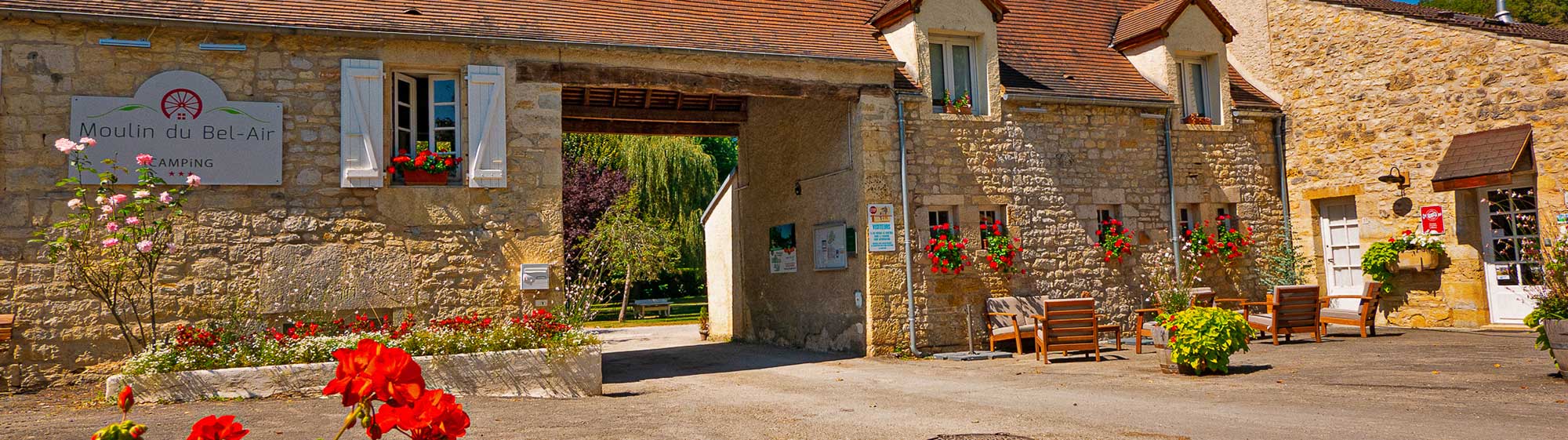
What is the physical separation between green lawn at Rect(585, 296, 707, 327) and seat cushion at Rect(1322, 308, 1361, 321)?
1188 cm

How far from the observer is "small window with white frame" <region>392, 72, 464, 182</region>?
8.90 m

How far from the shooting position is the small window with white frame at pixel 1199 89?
12234mm

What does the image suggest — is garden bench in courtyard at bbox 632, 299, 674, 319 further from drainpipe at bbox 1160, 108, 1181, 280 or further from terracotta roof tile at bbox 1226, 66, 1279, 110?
terracotta roof tile at bbox 1226, 66, 1279, 110

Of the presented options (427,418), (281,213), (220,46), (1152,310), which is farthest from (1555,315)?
(220,46)

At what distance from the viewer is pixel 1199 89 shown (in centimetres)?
1241

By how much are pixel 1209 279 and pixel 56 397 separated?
1132cm

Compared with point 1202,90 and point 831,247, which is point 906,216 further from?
point 1202,90

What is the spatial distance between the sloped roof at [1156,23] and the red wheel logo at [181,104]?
10.0 m

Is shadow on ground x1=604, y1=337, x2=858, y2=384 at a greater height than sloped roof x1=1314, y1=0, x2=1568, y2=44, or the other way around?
sloped roof x1=1314, y1=0, x2=1568, y2=44

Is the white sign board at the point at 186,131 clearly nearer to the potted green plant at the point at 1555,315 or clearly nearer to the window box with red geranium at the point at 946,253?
the window box with red geranium at the point at 946,253

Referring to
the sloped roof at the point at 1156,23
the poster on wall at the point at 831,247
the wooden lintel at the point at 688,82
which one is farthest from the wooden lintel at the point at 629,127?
the sloped roof at the point at 1156,23

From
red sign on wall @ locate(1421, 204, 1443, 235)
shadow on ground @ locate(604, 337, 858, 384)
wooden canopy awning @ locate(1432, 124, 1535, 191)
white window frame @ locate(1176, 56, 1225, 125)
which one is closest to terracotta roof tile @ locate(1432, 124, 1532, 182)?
wooden canopy awning @ locate(1432, 124, 1535, 191)

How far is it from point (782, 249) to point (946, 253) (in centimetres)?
257

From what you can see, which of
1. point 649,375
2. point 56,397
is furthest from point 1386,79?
point 56,397
